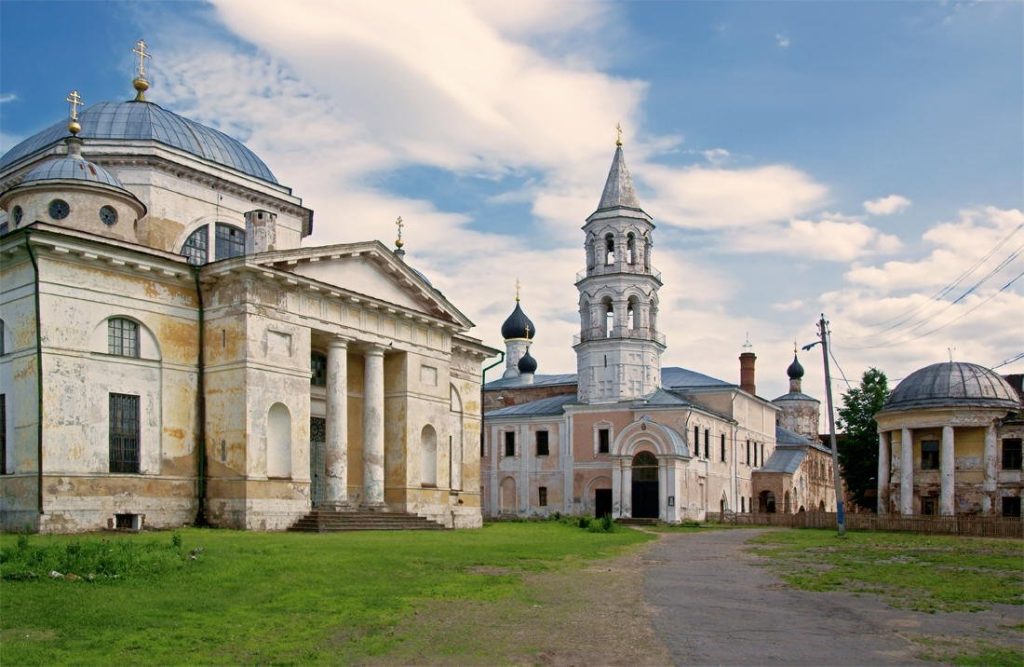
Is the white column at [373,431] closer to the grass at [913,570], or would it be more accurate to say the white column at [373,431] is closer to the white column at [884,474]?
the grass at [913,570]

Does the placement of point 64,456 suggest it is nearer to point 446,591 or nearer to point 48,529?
point 48,529

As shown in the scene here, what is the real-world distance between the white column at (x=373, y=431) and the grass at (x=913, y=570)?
12.0 m

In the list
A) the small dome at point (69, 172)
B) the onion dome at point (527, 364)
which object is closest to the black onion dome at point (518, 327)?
the onion dome at point (527, 364)

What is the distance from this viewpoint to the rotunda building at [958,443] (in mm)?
44031

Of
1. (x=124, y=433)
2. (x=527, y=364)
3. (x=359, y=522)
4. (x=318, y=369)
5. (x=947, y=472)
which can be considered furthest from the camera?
(x=527, y=364)

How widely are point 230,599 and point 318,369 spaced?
66.7ft

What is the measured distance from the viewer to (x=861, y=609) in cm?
1292

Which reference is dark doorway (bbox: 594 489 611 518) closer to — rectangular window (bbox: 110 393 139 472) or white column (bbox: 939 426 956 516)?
white column (bbox: 939 426 956 516)

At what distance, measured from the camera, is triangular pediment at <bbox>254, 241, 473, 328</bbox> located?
28047mm

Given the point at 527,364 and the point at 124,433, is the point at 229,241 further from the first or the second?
the point at 527,364

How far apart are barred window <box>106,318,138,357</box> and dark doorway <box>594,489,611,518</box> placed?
3390 cm

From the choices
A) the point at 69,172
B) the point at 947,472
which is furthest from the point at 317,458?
the point at 947,472

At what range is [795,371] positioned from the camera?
8706cm

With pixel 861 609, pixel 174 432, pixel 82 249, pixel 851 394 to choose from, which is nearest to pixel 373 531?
pixel 174 432
